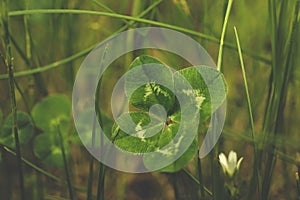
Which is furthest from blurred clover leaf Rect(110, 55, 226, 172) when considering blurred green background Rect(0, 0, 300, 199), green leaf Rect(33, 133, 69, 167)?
green leaf Rect(33, 133, 69, 167)

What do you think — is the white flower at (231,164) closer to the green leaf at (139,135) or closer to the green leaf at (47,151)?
the green leaf at (139,135)

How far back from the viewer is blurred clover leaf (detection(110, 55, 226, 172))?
24.0 inches

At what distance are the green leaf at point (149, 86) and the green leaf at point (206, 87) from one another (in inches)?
0.9

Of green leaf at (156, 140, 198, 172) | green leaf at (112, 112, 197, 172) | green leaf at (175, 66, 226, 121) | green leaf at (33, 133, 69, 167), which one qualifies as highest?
green leaf at (175, 66, 226, 121)

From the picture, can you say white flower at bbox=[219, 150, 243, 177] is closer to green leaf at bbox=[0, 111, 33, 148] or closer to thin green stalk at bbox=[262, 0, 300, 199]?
thin green stalk at bbox=[262, 0, 300, 199]

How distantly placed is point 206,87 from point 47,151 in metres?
0.31

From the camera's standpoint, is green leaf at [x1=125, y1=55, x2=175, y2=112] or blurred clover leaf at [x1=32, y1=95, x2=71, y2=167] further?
blurred clover leaf at [x1=32, y1=95, x2=71, y2=167]

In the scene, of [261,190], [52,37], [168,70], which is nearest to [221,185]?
[261,190]

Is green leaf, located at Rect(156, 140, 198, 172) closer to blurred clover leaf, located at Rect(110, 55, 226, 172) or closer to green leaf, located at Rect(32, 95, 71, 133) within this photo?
blurred clover leaf, located at Rect(110, 55, 226, 172)

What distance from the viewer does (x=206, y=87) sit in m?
0.61

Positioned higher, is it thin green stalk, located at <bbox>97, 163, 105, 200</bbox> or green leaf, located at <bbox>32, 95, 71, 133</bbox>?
green leaf, located at <bbox>32, 95, 71, 133</bbox>

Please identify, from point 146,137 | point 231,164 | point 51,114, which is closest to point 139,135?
point 146,137

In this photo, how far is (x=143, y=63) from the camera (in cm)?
61

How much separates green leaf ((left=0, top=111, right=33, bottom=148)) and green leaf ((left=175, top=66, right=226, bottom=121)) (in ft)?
0.90
